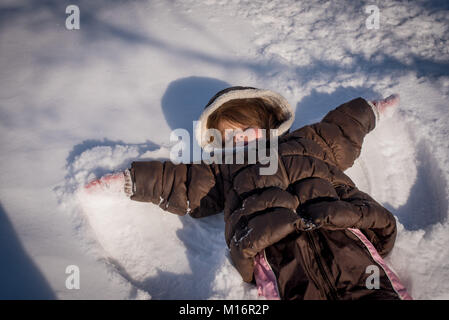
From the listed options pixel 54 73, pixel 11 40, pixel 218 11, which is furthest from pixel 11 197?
pixel 218 11

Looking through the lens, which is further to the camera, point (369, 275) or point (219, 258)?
point (219, 258)

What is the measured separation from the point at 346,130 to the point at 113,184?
127 cm

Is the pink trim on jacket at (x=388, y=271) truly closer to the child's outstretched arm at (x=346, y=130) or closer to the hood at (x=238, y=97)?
the child's outstretched arm at (x=346, y=130)

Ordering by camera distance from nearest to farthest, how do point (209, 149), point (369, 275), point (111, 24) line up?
point (369, 275)
point (209, 149)
point (111, 24)

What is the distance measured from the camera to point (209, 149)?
5.51ft

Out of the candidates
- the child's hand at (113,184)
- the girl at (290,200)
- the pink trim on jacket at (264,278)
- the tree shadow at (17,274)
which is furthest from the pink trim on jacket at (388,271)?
the tree shadow at (17,274)

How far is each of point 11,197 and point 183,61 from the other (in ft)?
4.62

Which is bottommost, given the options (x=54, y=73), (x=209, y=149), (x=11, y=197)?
(x=11, y=197)

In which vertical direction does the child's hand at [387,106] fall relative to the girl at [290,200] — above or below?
above

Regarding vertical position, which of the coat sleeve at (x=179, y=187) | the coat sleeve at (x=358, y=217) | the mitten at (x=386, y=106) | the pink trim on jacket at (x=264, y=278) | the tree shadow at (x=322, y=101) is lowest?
the pink trim on jacket at (x=264, y=278)

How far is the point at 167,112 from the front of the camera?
199cm

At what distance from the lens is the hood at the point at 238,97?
5.03 feet

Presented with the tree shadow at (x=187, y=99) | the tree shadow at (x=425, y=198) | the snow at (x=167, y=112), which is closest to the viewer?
the snow at (x=167, y=112)
